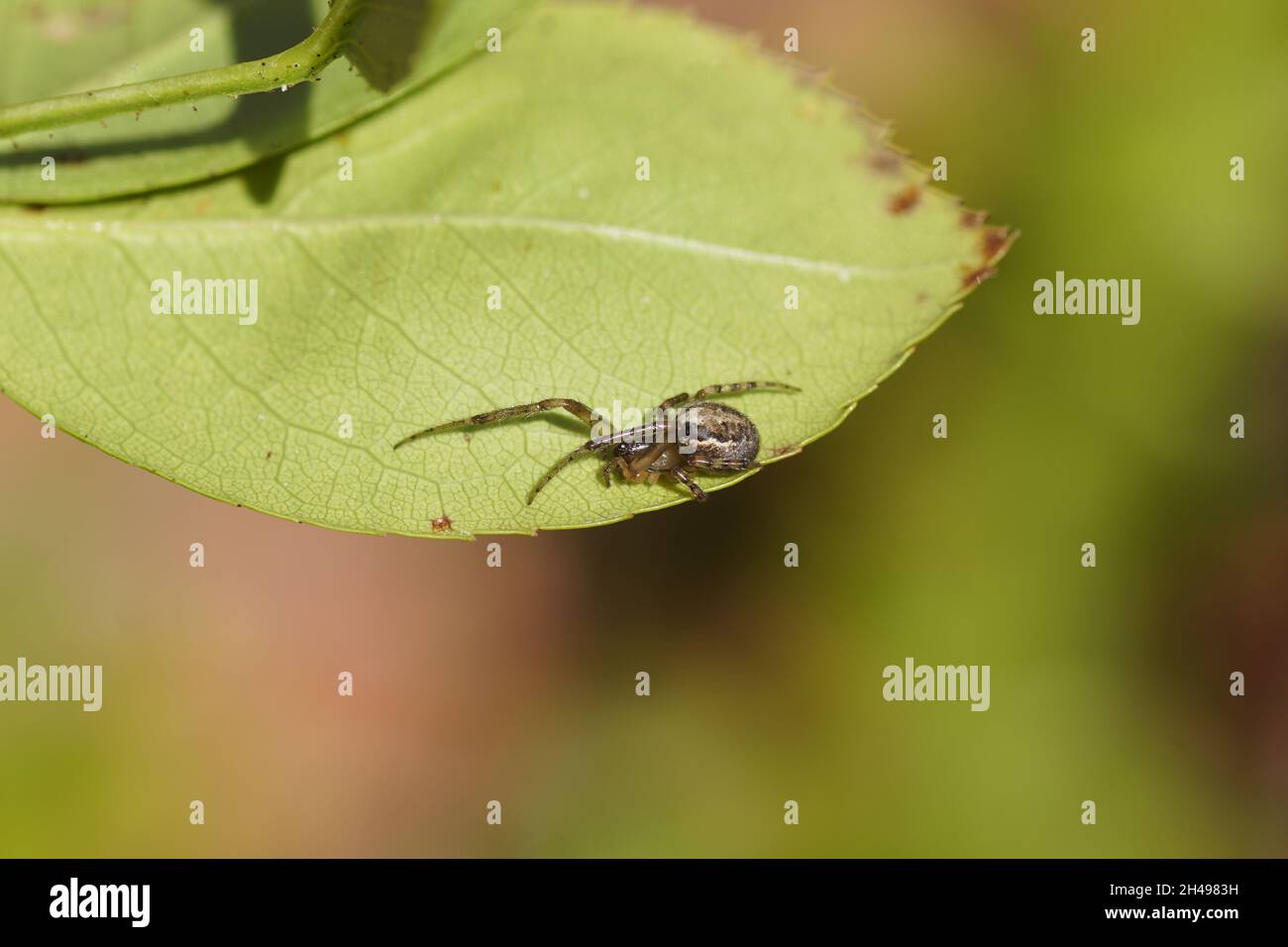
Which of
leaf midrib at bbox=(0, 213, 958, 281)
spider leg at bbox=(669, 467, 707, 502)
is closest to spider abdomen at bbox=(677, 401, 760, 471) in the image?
spider leg at bbox=(669, 467, 707, 502)

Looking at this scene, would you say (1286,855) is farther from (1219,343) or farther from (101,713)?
(101,713)

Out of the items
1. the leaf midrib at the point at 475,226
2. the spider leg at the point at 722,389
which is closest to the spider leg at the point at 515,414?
the spider leg at the point at 722,389

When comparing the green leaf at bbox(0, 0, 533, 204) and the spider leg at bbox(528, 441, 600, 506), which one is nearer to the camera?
the green leaf at bbox(0, 0, 533, 204)

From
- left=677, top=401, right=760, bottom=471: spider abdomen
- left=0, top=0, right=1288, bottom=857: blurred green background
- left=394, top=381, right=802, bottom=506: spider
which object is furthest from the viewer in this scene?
left=0, top=0, right=1288, bottom=857: blurred green background

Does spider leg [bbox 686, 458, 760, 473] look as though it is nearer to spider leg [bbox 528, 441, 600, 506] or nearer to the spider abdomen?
the spider abdomen
